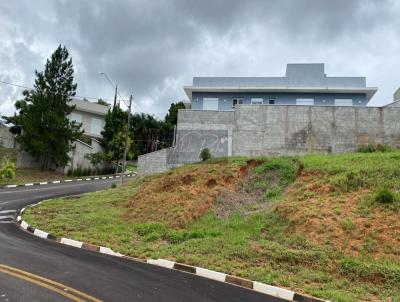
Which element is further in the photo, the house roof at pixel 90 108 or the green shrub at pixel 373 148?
the house roof at pixel 90 108

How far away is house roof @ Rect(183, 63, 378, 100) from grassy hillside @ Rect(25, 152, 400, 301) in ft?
47.3

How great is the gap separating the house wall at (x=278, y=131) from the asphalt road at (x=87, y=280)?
13228mm

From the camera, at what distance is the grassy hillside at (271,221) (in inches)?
387

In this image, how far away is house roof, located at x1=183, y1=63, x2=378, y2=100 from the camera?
3205cm

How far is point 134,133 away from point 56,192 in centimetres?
2313

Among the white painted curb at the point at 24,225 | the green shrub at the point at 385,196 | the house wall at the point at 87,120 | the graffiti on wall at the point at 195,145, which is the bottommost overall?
the white painted curb at the point at 24,225

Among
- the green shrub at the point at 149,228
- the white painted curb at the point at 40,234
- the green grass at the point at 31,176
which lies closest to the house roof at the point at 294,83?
the green grass at the point at 31,176

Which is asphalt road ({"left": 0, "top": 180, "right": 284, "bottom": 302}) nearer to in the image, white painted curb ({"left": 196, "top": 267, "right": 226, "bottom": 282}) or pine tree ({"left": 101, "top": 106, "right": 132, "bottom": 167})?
white painted curb ({"left": 196, "top": 267, "right": 226, "bottom": 282})

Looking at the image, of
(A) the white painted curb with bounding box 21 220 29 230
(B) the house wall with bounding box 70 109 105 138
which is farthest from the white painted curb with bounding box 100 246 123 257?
(B) the house wall with bounding box 70 109 105 138

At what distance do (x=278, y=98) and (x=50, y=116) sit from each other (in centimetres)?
1764

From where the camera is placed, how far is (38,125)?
2986cm

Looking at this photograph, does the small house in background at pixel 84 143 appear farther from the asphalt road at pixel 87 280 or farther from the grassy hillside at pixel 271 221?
the asphalt road at pixel 87 280

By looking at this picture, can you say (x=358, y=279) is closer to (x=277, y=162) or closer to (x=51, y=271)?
(x=51, y=271)

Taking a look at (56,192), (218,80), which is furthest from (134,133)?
(56,192)
